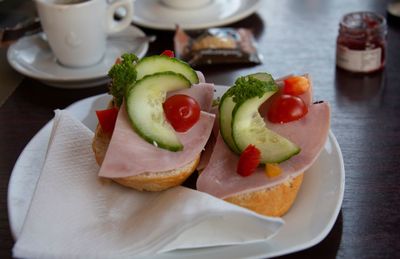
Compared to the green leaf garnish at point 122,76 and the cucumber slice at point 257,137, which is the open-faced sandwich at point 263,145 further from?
the green leaf garnish at point 122,76

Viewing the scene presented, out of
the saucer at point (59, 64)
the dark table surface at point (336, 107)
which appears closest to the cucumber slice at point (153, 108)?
the dark table surface at point (336, 107)

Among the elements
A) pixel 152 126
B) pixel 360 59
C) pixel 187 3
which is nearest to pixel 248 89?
pixel 152 126

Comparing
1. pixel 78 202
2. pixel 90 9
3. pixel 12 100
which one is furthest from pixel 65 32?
pixel 78 202

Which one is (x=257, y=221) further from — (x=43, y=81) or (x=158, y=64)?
(x=43, y=81)

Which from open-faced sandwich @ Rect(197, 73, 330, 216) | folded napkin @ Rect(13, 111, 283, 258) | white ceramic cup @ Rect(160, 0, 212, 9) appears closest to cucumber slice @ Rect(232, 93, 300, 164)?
open-faced sandwich @ Rect(197, 73, 330, 216)

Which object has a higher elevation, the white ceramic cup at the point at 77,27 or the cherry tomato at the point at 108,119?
the cherry tomato at the point at 108,119

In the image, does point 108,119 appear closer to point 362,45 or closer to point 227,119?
point 227,119
